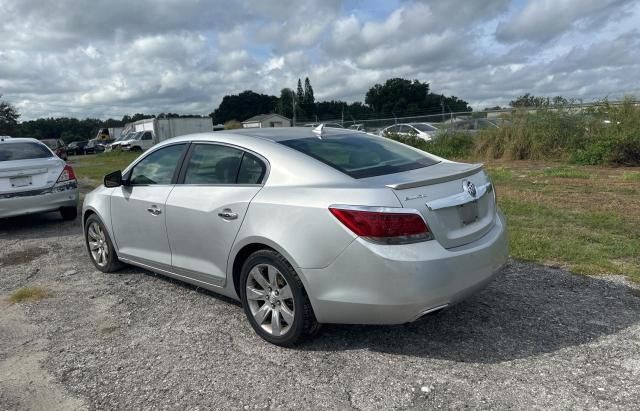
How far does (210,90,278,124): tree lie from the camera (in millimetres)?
110644

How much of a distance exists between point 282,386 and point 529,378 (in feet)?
4.77

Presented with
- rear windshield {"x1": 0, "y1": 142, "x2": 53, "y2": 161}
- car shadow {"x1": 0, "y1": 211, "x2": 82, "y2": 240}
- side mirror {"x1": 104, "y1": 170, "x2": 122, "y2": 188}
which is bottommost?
car shadow {"x1": 0, "y1": 211, "x2": 82, "y2": 240}

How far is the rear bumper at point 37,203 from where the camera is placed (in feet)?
25.0

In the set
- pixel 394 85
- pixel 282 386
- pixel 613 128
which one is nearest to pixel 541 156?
pixel 613 128

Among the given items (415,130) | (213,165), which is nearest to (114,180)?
(213,165)

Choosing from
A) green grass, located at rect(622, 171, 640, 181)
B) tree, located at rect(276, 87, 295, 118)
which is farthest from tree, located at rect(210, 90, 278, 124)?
Result: green grass, located at rect(622, 171, 640, 181)

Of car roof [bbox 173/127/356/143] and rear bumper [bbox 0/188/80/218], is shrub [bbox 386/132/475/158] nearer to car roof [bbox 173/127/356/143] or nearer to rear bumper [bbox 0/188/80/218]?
rear bumper [bbox 0/188/80/218]

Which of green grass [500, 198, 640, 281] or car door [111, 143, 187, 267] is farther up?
car door [111, 143, 187, 267]

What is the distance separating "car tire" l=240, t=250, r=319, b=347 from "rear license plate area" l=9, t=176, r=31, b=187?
568cm

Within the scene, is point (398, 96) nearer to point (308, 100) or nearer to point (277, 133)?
point (308, 100)

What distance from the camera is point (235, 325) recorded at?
157 inches

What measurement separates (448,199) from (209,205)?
1.77m

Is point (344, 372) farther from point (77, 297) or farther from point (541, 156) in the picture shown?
point (541, 156)

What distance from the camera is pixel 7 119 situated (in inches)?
2386
